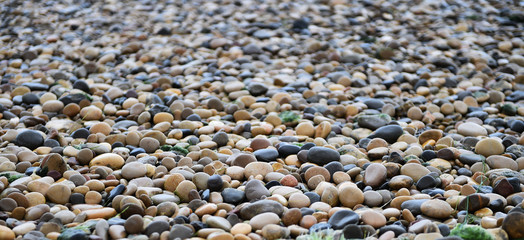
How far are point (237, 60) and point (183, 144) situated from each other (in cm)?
190

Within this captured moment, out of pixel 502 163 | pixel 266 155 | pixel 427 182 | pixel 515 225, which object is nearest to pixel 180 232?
pixel 266 155

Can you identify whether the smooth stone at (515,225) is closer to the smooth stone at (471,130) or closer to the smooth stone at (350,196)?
the smooth stone at (350,196)

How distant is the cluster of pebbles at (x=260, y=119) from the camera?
8.29 feet

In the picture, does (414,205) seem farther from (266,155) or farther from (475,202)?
(266,155)

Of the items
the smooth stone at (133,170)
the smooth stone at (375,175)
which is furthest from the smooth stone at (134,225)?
the smooth stone at (375,175)

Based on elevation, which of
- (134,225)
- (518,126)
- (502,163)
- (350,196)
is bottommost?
(518,126)

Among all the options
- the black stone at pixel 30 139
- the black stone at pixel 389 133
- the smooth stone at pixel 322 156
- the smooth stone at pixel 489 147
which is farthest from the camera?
the black stone at pixel 389 133

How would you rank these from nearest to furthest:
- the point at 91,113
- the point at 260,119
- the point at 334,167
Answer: the point at 334,167
the point at 91,113
the point at 260,119

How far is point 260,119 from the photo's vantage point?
4.02 metres

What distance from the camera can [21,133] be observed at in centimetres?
342

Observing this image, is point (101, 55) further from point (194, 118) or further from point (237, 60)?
point (194, 118)

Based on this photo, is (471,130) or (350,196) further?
(471,130)

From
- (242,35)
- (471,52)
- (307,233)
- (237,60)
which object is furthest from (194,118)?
(471,52)

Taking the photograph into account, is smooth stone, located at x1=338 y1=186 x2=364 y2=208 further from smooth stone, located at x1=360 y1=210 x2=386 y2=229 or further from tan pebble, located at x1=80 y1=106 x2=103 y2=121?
tan pebble, located at x1=80 y1=106 x2=103 y2=121
